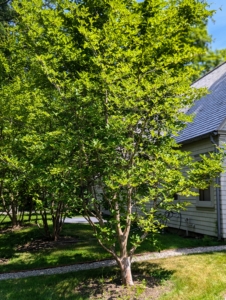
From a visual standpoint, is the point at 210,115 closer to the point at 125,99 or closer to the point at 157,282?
the point at 125,99

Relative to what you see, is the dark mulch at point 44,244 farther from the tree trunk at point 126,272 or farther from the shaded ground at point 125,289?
the tree trunk at point 126,272

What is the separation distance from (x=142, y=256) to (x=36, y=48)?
5.55 metres

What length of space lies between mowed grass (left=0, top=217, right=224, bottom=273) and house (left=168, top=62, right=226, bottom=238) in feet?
1.81

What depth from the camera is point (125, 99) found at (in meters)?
5.05

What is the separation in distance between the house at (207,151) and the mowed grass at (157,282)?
7.54 ft

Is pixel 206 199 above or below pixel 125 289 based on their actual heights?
above

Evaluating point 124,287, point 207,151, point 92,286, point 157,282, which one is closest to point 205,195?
point 207,151

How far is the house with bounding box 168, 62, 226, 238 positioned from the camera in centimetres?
913

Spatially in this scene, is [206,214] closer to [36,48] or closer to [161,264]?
[161,264]

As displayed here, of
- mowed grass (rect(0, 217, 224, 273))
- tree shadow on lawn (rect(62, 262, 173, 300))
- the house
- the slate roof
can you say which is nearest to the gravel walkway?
mowed grass (rect(0, 217, 224, 273))

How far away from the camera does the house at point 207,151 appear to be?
913cm

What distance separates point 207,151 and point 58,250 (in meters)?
→ 5.53

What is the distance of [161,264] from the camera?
682cm

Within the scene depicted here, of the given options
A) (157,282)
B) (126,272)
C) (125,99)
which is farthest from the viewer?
(157,282)
